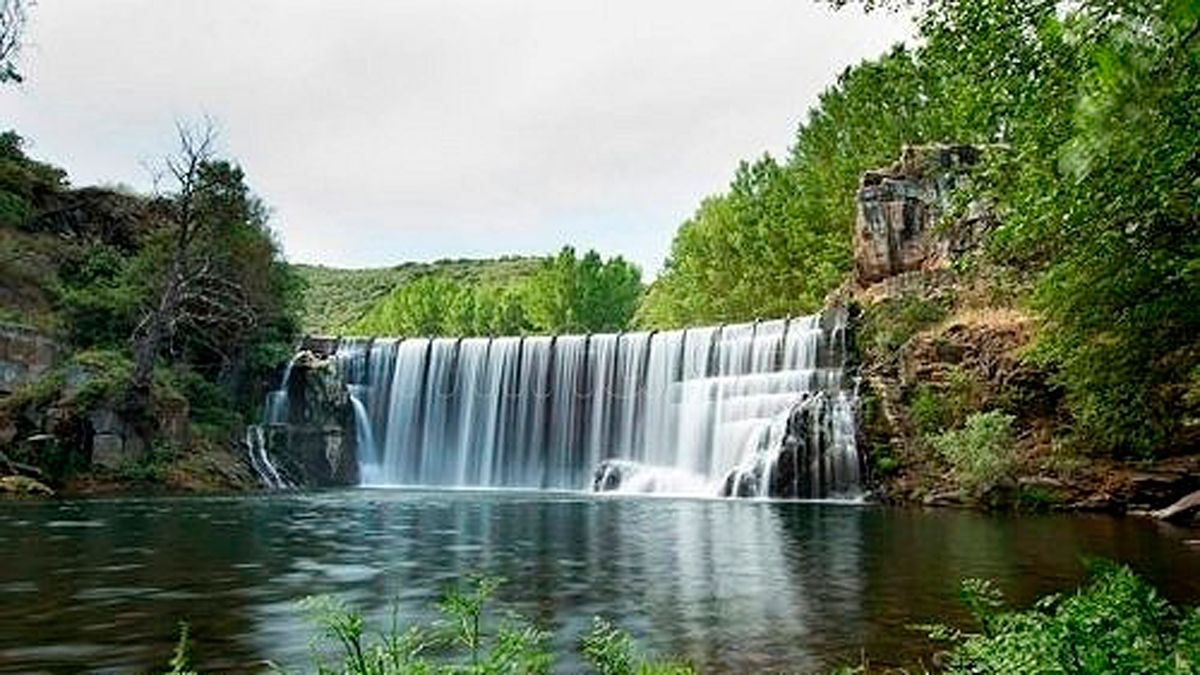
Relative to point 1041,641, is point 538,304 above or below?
above

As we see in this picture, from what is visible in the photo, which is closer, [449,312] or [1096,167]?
[1096,167]

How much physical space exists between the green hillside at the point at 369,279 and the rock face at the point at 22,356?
299 feet

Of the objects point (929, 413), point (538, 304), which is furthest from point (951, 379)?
point (538, 304)

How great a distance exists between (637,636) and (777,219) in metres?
42.9

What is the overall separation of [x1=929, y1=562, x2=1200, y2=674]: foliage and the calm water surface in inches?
129

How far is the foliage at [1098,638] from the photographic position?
344cm

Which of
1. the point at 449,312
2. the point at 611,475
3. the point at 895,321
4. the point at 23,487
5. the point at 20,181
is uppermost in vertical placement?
the point at 449,312

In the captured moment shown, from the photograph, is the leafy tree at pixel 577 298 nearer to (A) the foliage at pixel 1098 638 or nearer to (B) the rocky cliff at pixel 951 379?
(B) the rocky cliff at pixel 951 379

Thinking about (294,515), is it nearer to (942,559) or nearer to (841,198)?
(942,559)

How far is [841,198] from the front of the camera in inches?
1773

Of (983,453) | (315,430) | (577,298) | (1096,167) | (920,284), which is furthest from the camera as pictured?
(577,298)

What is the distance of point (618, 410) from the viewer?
4147 cm

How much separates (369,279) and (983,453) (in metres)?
138

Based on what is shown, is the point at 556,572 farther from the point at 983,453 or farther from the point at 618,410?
the point at 618,410
